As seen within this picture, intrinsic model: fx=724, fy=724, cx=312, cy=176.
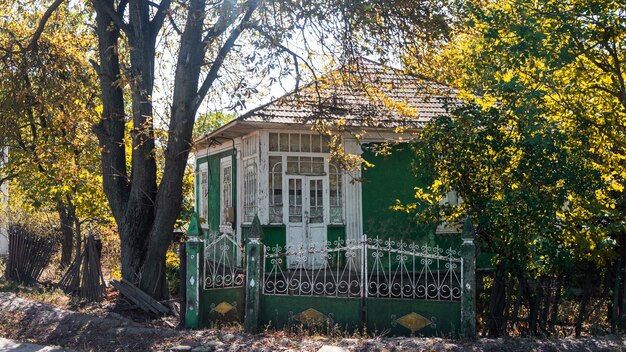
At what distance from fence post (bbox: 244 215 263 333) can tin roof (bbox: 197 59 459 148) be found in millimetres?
2814

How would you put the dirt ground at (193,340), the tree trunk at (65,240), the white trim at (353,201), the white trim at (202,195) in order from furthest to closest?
the white trim at (202,195) < the tree trunk at (65,240) < the white trim at (353,201) < the dirt ground at (193,340)

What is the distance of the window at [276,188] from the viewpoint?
14939 mm

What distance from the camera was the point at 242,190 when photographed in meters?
16.2

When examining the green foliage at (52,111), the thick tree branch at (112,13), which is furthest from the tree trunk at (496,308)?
the green foliage at (52,111)

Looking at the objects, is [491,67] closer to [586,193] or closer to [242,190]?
[586,193]

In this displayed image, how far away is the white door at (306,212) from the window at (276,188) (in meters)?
0.17

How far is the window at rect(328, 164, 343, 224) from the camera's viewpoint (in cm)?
1530

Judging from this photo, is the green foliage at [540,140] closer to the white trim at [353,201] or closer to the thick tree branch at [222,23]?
the thick tree branch at [222,23]

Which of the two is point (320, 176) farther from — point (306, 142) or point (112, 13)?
point (112, 13)

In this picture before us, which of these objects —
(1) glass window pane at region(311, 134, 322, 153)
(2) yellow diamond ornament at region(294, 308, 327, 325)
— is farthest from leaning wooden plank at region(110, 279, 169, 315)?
(1) glass window pane at region(311, 134, 322, 153)

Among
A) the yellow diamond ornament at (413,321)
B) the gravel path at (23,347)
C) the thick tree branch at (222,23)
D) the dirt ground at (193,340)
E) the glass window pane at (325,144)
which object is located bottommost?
the gravel path at (23,347)

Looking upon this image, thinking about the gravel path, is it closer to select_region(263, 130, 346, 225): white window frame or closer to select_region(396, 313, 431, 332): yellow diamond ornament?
select_region(396, 313, 431, 332): yellow diamond ornament

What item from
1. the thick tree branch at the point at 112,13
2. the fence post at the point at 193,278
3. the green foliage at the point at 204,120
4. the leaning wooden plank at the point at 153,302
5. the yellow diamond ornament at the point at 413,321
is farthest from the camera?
the green foliage at the point at 204,120

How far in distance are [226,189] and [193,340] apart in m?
8.77
